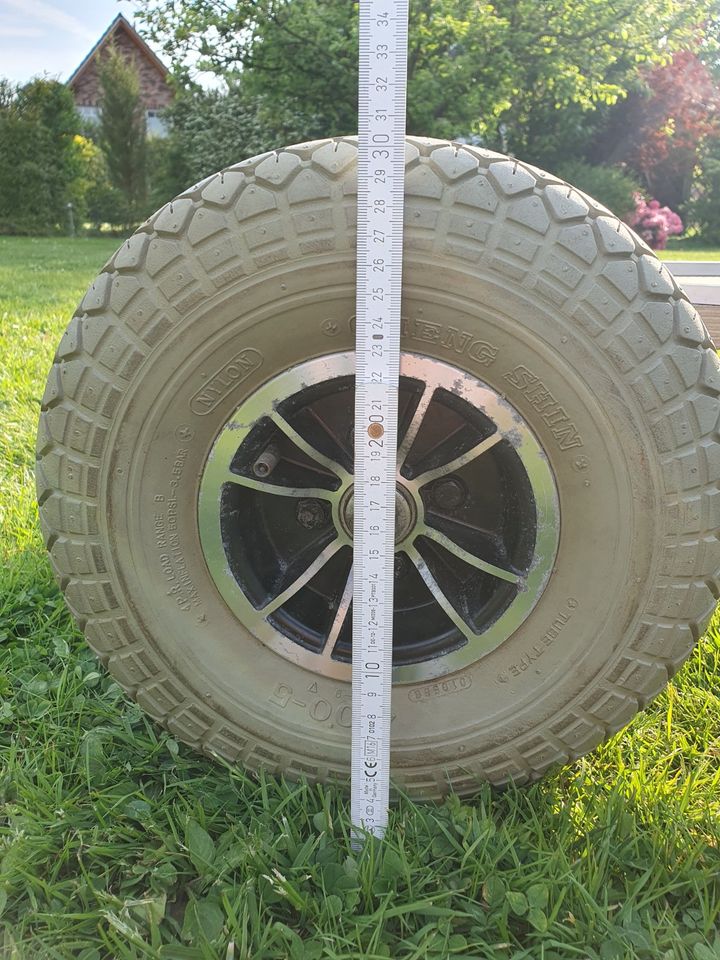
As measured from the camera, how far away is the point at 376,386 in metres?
1.58

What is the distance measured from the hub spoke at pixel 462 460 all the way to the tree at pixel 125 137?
23.6m

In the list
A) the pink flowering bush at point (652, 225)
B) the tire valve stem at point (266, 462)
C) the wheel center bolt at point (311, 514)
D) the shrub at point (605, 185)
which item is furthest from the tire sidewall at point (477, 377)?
the pink flowering bush at point (652, 225)

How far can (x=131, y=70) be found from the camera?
24.1 meters

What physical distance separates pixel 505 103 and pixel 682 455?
14816mm

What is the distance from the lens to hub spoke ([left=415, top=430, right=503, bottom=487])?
1.67m

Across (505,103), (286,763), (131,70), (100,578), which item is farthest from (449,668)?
(131,70)

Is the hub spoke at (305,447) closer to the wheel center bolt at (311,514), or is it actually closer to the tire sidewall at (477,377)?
the tire sidewall at (477,377)

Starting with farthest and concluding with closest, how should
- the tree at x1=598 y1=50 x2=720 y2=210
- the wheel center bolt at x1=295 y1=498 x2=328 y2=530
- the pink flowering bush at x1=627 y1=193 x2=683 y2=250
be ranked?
the tree at x1=598 y1=50 x2=720 y2=210
the pink flowering bush at x1=627 y1=193 x2=683 y2=250
the wheel center bolt at x1=295 y1=498 x2=328 y2=530

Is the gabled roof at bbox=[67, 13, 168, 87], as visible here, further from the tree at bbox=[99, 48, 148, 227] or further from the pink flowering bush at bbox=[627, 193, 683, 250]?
the pink flowering bush at bbox=[627, 193, 683, 250]

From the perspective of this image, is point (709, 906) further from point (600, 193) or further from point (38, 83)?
point (38, 83)

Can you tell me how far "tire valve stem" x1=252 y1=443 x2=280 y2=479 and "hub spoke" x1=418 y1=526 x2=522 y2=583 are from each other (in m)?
0.40

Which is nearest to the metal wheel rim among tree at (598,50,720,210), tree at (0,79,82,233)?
tree at (0,79,82,233)

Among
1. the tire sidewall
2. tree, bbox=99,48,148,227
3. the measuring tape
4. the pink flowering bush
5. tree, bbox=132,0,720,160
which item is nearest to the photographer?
the measuring tape

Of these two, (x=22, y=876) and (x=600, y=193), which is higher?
(x=600, y=193)
